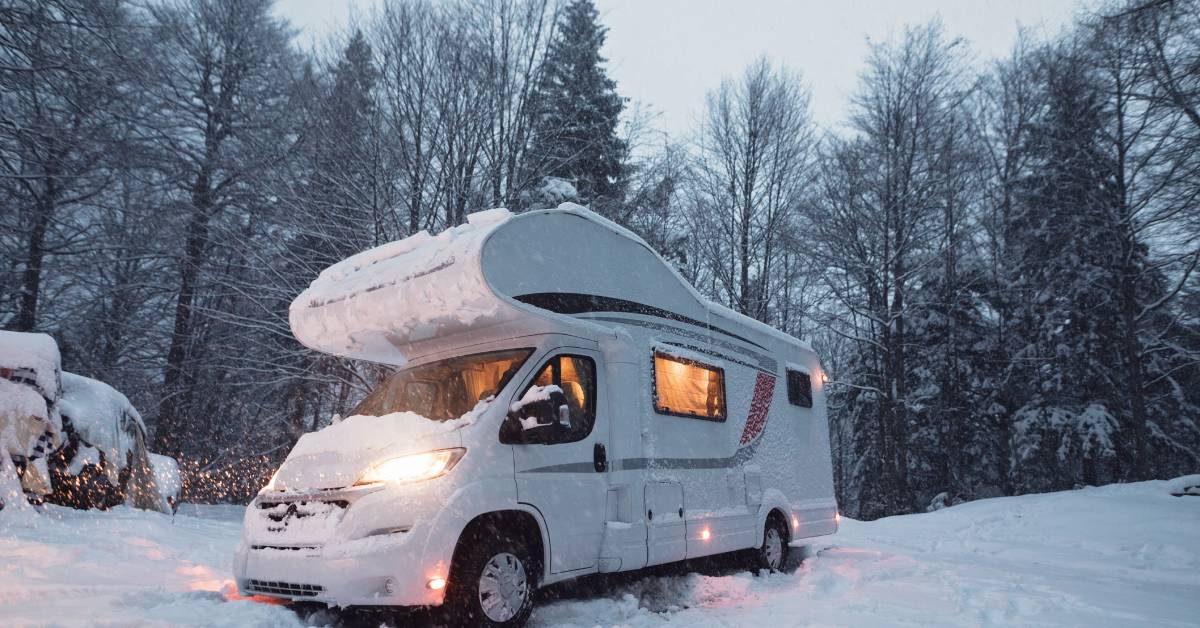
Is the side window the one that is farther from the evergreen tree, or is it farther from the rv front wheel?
the evergreen tree

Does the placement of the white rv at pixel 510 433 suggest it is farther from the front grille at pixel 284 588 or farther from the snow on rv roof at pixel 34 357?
the snow on rv roof at pixel 34 357

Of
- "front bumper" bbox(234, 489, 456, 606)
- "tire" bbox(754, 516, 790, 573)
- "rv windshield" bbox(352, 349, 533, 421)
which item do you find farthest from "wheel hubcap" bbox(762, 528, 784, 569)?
"front bumper" bbox(234, 489, 456, 606)

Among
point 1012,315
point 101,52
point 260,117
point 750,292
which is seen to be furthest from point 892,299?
point 101,52

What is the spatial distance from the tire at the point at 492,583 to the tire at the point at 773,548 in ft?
12.4

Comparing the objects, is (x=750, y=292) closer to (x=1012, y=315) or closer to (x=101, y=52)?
(x=1012, y=315)

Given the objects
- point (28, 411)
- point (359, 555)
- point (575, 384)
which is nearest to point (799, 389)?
point (575, 384)

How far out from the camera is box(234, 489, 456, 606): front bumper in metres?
4.44

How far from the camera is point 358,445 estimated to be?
5.02 metres

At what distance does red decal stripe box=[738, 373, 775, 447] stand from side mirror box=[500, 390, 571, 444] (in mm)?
3268

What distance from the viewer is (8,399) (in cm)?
758

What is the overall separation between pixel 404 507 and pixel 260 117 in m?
16.9

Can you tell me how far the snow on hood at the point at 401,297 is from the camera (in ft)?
17.9

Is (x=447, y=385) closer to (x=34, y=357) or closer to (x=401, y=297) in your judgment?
(x=401, y=297)

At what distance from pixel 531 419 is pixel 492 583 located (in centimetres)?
112
